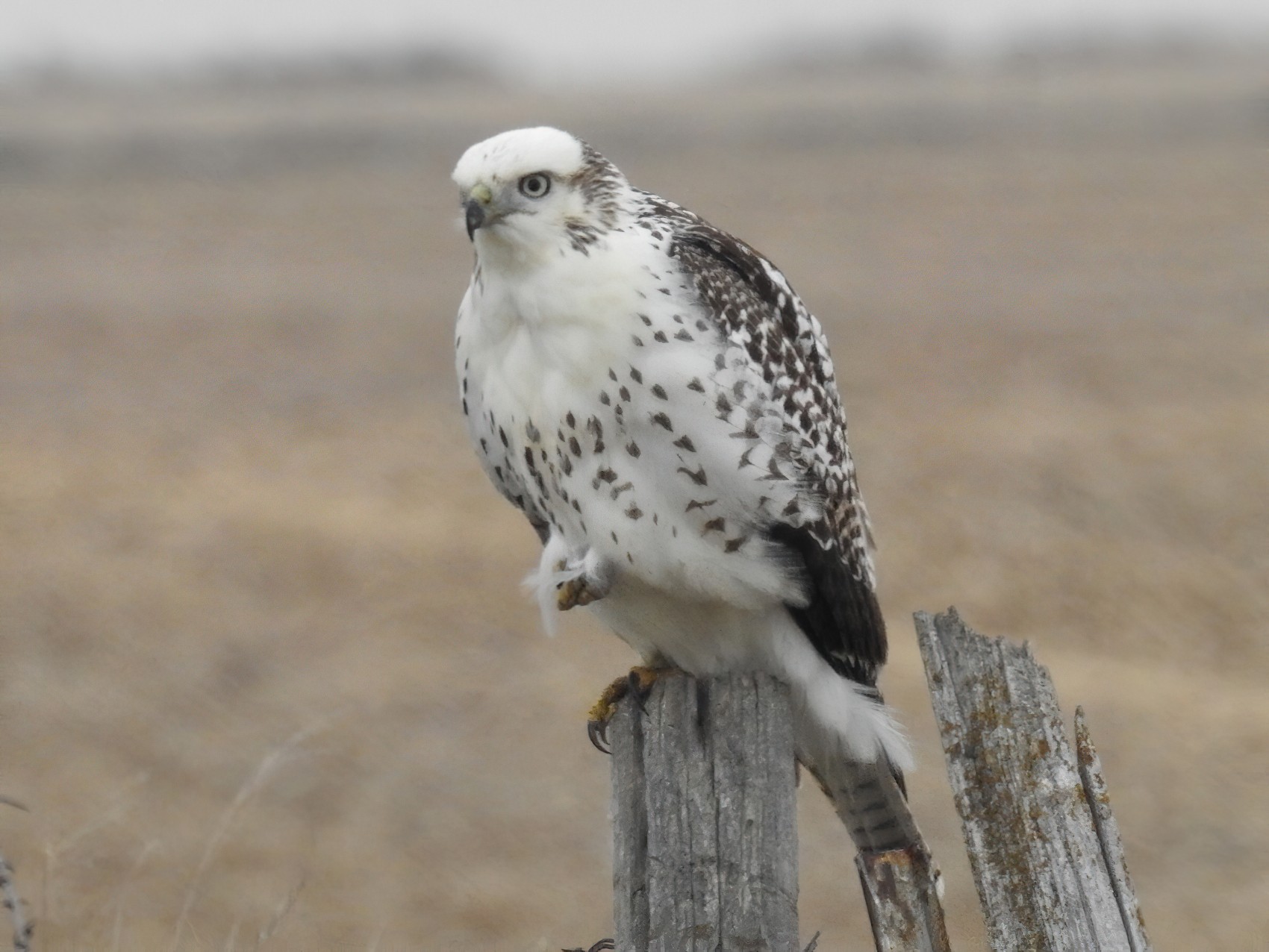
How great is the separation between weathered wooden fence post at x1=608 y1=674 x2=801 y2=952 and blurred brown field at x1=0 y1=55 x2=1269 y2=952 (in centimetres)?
127

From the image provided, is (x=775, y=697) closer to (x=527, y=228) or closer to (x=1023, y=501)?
(x=527, y=228)

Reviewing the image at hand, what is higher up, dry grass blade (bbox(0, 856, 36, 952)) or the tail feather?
the tail feather

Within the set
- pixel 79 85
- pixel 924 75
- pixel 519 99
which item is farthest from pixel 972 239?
pixel 79 85

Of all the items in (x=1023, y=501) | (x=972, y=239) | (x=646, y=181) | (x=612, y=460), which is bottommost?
(x=612, y=460)

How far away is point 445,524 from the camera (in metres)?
12.0

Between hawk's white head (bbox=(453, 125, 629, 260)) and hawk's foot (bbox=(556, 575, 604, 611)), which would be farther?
hawk's foot (bbox=(556, 575, 604, 611))

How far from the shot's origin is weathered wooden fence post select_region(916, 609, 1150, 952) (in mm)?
3096

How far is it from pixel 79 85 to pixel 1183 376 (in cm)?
2602

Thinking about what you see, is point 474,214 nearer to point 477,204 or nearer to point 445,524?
point 477,204

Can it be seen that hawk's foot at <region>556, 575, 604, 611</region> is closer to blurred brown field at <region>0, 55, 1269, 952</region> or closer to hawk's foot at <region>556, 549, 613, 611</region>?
hawk's foot at <region>556, 549, 613, 611</region>

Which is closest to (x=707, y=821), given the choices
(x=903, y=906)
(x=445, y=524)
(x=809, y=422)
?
(x=903, y=906)

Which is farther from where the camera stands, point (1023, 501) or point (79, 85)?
point (79, 85)

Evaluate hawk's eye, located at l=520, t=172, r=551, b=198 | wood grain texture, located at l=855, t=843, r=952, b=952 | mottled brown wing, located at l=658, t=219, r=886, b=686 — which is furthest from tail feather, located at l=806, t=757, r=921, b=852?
hawk's eye, located at l=520, t=172, r=551, b=198

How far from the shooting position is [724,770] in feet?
10.6
